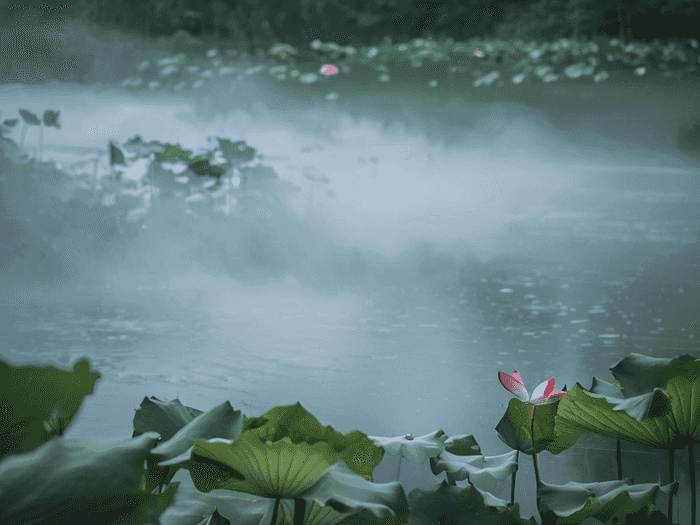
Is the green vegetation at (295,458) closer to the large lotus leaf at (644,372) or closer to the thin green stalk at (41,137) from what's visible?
the large lotus leaf at (644,372)

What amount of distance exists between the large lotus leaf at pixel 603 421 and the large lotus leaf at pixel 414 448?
137mm

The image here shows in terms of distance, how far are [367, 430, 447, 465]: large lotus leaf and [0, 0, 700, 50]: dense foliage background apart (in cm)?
95

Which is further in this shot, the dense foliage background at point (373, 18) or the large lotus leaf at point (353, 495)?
the dense foliage background at point (373, 18)

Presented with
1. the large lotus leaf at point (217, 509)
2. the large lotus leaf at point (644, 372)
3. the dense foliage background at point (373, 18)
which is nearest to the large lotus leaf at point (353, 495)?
the large lotus leaf at point (217, 509)

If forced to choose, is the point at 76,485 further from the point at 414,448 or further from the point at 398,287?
the point at 398,287

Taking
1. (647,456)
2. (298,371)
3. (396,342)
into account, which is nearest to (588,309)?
(647,456)

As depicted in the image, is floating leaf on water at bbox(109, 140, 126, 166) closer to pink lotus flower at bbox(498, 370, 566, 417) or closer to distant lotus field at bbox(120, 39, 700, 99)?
distant lotus field at bbox(120, 39, 700, 99)

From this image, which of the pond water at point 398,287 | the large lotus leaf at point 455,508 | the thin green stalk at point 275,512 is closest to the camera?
the thin green stalk at point 275,512

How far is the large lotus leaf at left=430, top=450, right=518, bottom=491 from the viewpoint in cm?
61

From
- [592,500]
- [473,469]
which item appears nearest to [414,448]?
[473,469]

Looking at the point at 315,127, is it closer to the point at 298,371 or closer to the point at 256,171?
the point at 256,171

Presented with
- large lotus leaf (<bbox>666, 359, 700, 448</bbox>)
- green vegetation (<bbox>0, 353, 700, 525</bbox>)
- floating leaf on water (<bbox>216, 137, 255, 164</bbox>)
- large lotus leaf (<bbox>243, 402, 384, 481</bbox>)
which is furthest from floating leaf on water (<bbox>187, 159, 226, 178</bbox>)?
large lotus leaf (<bbox>666, 359, 700, 448</bbox>)

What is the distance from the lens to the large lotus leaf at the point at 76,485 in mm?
301

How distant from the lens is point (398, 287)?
126 cm
